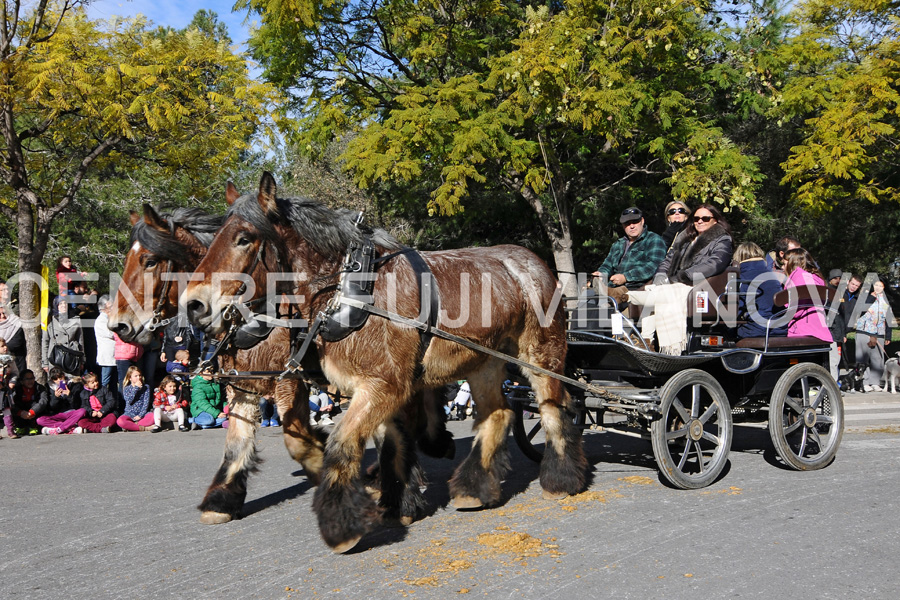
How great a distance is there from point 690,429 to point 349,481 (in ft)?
8.75

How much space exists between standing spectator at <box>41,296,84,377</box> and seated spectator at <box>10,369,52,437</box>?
1.85ft

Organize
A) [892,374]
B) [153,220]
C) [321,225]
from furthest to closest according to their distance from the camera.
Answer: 1. [892,374]
2. [153,220]
3. [321,225]

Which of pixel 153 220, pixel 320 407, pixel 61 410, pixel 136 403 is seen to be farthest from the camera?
pixel 320 407

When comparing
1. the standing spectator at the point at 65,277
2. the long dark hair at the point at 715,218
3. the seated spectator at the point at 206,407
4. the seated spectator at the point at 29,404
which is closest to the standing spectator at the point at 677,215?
the long dark hair at the point at 715,218

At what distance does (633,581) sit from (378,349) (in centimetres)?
186

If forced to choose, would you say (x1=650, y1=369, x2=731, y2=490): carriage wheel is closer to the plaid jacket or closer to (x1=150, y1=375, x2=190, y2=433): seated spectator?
the plaid jacket

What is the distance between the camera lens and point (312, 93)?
1380cm

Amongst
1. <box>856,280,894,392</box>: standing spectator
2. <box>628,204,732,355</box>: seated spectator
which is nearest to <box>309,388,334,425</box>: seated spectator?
<box>628,204,732,355</box>: seated spectator

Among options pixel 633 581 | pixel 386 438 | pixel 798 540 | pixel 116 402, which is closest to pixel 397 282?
pixel 386 438

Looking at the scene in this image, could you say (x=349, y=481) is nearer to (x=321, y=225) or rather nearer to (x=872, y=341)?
(x=321, y=225)

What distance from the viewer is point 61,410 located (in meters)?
9.58

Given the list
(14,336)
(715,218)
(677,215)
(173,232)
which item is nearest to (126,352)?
(14,336)

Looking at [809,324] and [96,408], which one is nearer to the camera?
[809,324]

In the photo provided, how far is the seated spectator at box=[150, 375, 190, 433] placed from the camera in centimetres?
960
